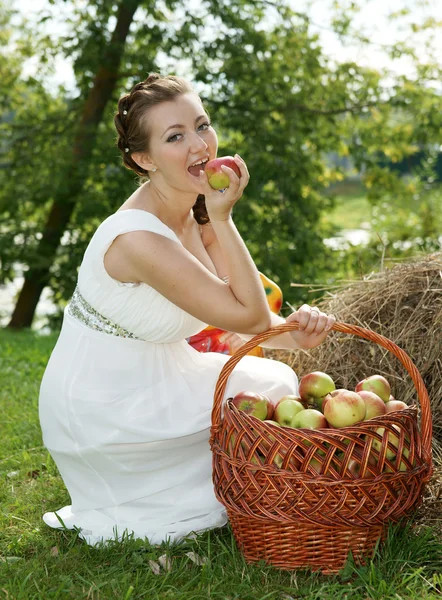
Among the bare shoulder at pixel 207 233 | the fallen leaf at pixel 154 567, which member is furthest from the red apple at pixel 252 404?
the bare shoulder at pixel 207 233

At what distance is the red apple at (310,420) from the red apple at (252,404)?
0.13 m

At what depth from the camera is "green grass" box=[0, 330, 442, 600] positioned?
2482mm

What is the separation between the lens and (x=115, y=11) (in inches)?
368

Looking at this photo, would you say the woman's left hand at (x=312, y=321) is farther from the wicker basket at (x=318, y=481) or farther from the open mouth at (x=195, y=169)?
the open mouth at (x=195, y=169)

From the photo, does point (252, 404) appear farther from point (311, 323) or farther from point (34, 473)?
point (34, 473)

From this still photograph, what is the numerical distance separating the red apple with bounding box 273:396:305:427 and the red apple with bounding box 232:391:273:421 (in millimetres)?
47

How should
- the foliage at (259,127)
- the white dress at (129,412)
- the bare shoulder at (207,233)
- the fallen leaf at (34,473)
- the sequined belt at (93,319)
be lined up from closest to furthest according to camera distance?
the white dress at (129,412)
the sequined belt at (93,319)
the bare shoulder at (207,233)
the fallen leaf at (34,473)
the foliage at (259,127)

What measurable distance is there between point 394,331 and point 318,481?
1509mm

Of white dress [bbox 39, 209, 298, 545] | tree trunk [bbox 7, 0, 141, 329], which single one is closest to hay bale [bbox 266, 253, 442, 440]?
white dress [bbox 39, 209, 298, 545]

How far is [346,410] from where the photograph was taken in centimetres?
259

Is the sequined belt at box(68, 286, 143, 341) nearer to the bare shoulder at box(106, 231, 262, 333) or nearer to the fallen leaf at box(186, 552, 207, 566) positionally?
the bare shoulder at box(106, 231, 262, 333)

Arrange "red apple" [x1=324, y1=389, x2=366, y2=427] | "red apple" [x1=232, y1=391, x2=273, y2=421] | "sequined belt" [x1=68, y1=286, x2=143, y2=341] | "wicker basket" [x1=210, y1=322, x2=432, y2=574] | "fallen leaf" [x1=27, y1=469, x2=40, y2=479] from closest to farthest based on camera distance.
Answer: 1. "wicker basket" [x1=210, y1=322, x2=432, y2=574]
2. "red apple" [x1=324, y1=389, x2=366, y2=427]
3. "red apple" [x1=232, y1=391, x2=273, y2=421]
4. "sequined belt" [x1=68, y1=286, x2=143, y2=341]
5. "fallen leaf" [x1=27, y1=469, x2=40, y2=479]

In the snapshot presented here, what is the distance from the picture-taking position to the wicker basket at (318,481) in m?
2.46

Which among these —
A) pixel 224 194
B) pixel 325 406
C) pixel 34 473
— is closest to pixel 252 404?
pixel 325 406
